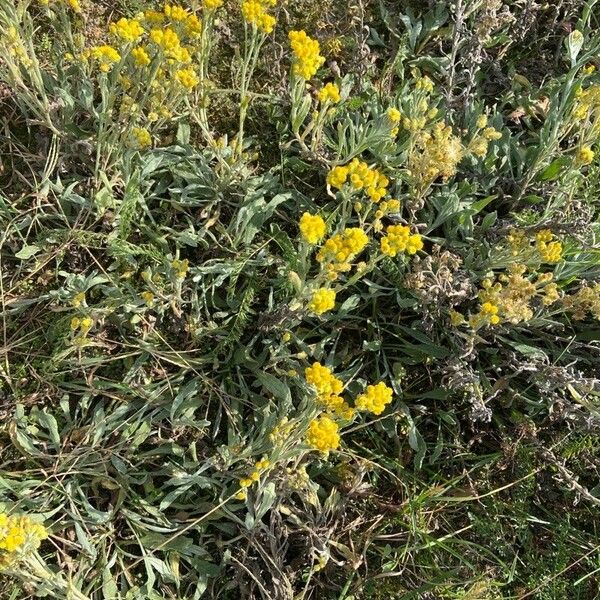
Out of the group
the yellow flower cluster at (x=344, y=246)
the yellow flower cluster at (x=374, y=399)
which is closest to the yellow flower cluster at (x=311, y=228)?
the yellow flower cluster at (x=344, y=246)

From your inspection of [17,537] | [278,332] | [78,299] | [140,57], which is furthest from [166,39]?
[17,537]

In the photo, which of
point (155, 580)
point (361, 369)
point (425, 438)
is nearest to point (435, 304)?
point (361, 369)

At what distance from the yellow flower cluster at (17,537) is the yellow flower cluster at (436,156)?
1.60 metres

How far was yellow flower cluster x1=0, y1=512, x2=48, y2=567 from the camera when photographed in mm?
1619

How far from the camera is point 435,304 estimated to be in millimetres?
2355

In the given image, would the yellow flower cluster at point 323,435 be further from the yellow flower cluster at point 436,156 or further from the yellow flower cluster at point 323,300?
the yellow flower cluster at point 436,156

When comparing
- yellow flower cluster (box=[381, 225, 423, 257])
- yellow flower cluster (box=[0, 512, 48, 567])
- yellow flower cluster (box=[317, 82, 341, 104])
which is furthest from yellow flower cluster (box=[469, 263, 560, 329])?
yellow flower cluster (box=[0, 512, 48, 567])

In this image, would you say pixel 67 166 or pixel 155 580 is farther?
pixel 67 166

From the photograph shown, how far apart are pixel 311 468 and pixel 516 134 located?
1.58 m

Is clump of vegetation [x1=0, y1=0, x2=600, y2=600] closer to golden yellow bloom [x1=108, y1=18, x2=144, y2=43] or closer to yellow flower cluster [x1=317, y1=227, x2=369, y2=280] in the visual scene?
golden yellow bloom [x1=108, y1=18, x2=144, y2=43]

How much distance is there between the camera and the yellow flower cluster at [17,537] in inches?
63.7

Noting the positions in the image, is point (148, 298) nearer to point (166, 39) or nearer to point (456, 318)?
point (166, 39)

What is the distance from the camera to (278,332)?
7.70 feet

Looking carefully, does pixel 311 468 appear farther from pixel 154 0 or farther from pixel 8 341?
pixel 154 0
